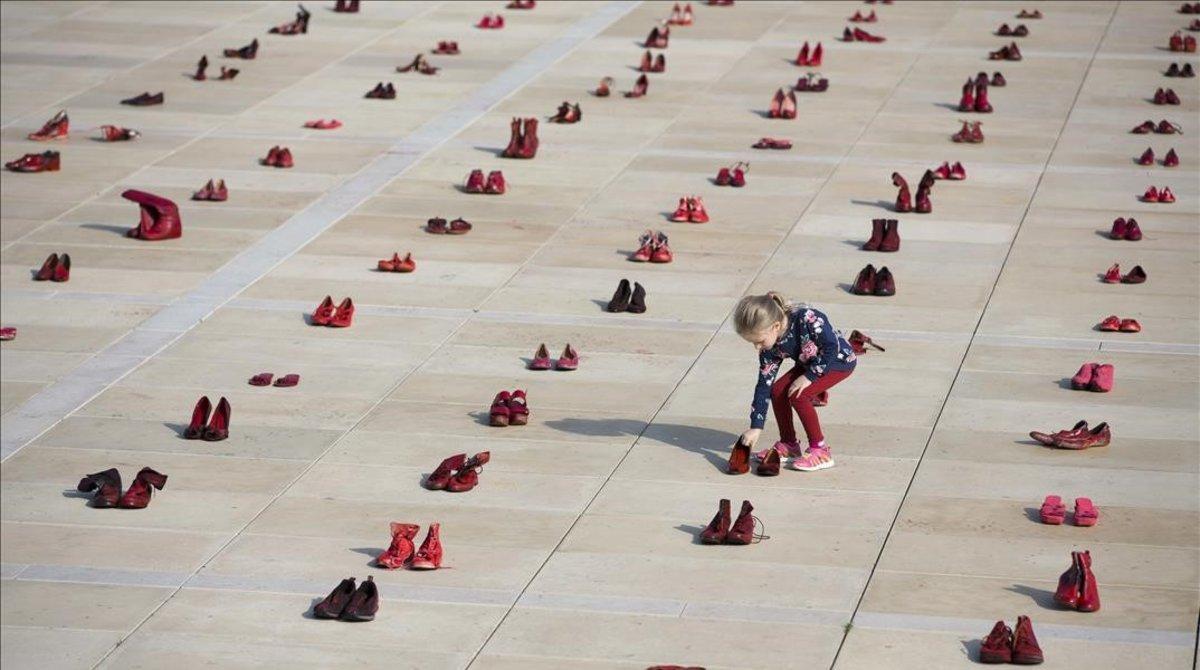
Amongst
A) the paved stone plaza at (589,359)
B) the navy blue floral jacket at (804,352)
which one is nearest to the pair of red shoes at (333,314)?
the paved stone plaza at (589,359)

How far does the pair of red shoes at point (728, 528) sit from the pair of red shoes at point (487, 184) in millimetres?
10177

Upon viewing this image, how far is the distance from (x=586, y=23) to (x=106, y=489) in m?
19.3

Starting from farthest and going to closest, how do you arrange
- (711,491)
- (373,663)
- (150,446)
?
(150,446), (711,491), (373,663)

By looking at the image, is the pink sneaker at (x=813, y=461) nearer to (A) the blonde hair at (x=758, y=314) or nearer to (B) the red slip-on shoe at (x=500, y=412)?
(A) the blonde hair at (x=758, y=314)

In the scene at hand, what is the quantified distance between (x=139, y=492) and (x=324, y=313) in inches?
167

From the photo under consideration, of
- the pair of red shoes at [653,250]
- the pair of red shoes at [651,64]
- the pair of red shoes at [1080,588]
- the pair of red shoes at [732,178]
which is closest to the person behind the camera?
the pair of red shoes at [1080,588]

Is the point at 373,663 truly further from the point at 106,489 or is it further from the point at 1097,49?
the point at 1097,49

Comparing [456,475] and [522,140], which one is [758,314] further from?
[522,140]

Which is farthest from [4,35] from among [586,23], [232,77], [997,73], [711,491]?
[711,491]

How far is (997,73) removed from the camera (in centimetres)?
2861

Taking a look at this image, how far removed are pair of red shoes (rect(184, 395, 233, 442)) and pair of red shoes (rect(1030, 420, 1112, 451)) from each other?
6.67m

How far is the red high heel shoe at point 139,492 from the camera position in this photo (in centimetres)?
1539

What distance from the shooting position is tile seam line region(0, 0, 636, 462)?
18.2m

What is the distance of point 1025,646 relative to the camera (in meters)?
12.1
